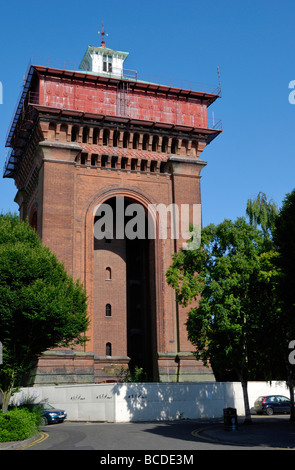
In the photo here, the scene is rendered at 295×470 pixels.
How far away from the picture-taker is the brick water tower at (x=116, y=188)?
3803 centimetres

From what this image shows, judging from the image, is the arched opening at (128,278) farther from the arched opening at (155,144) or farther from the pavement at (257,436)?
the pavement at (257,436)

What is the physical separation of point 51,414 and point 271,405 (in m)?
14.7

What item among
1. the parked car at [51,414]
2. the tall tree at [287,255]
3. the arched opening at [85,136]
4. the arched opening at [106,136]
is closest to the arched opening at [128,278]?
the arched opening at [106,136]

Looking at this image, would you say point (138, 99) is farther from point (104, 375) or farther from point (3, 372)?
point (3, 372)

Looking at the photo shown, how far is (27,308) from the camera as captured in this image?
971 inches

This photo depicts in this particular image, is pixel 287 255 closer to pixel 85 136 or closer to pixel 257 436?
pixel 257 436

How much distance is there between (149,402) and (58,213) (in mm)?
14628

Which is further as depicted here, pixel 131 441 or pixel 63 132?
pixel 63 132

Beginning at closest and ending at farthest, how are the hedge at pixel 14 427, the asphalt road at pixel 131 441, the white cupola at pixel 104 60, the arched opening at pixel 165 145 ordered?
the asphalt road at pixel 131 441 < the hedge at pixel 14 427 < the arched opening at pixel 165 145 < the white cupola at pixel 104 60

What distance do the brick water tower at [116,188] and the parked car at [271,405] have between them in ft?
12.3

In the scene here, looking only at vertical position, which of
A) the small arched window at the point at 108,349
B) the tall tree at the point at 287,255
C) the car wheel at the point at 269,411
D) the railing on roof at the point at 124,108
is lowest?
the car wheel at the point at 269,411

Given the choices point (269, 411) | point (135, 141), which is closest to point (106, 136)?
point (135, 141)

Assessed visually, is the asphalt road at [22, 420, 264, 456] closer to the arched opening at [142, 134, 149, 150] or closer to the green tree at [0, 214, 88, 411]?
the green tree at [0, 214, 88, 411]
